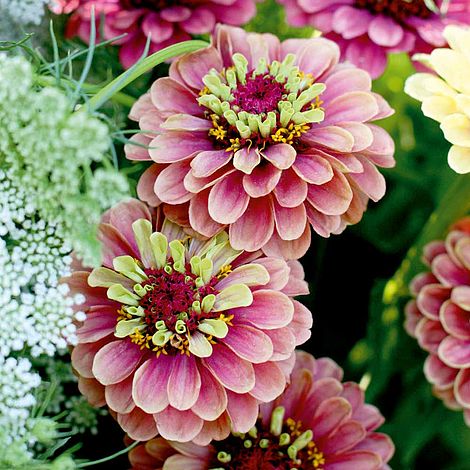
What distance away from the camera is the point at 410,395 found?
0.53 m

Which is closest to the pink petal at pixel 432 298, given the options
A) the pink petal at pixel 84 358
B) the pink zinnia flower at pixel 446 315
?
the pink zinnia flower at pixel 446 315

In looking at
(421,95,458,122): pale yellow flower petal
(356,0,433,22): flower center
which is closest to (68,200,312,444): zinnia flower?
(421,95,458,122): pale yellow flower petal

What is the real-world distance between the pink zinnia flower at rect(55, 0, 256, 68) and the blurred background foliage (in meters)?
0.02

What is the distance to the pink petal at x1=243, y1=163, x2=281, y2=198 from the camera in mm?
350

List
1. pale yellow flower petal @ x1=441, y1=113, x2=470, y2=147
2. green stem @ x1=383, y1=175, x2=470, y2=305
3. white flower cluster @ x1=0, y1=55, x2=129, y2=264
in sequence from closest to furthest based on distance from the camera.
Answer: white flower cluster @ x1=0, y1=55, x2=129, y2=264 < pale yellow flower petal @ x1=441, y1=113, x2=470, y2=147 < green stem @ x1=383, y1=175, x2=470, y2=305

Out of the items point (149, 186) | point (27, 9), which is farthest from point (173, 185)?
point (27, 9)

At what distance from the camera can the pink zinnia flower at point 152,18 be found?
0.46 meters

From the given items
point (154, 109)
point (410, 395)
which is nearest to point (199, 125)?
point (154, 109)

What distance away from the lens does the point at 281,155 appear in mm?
354

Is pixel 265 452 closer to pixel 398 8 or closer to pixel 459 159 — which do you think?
pixel 459 159

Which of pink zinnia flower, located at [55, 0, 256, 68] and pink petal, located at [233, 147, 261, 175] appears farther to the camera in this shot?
pink zinnia flower, located at [55, 0, 256, 68]

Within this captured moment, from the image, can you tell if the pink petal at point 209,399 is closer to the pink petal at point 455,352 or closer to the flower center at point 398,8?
the pink petal at point 455,352

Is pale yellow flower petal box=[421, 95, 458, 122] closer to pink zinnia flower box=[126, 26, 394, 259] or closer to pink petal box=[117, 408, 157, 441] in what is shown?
pink zinnia flower box=[126, 26, 394, 259]

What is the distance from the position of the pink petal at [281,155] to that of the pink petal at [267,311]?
0.06m
